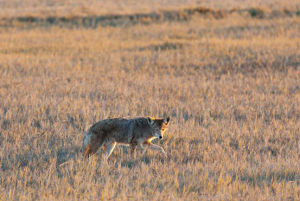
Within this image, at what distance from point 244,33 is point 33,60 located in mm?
12077

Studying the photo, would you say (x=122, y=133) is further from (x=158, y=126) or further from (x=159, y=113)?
(x=159, y=113)

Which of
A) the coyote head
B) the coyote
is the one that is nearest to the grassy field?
Result: the coyote

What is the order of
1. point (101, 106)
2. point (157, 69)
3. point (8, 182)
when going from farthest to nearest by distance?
point (157, 69), point (101, 106), point (8, 182)

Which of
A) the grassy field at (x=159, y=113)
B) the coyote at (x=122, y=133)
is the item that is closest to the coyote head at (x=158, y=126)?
the coyote at (x=122, y=133)

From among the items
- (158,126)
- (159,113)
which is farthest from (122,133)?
(159,113)

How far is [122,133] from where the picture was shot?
Result: 7730mm

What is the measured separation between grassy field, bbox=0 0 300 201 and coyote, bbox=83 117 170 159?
27cm

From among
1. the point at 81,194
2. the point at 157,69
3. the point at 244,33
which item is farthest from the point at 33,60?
the point at 81,194

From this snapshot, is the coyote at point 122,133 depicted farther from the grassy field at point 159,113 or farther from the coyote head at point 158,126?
the grassy field at point 159,113

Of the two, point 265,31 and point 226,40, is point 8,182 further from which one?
point 265,31

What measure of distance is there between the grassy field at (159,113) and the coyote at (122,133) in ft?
0.90

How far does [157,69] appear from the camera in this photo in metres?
18.3

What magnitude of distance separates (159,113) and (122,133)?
3641 millimetres

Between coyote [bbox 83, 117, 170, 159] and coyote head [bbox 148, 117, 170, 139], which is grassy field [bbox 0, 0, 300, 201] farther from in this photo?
coyote head [bbox 148, 117, 170, 139]
